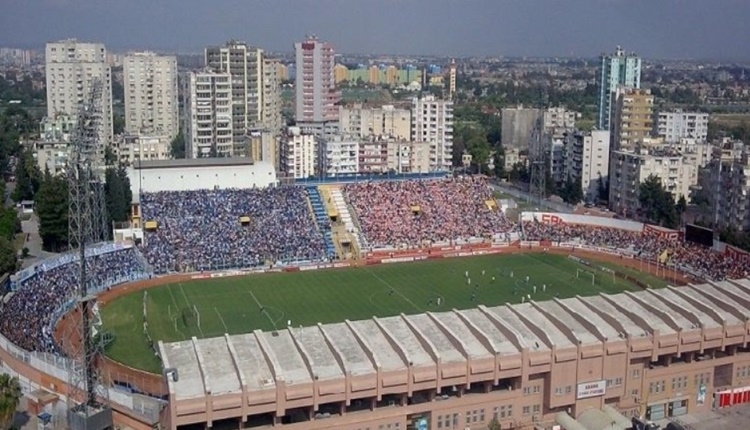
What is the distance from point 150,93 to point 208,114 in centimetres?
1440

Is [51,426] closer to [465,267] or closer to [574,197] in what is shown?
[465,267]

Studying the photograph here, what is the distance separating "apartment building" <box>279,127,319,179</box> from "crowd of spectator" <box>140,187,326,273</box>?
9.70 metres

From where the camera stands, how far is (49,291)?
30453 millimetres

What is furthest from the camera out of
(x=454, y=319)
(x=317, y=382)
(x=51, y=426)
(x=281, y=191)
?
(x=281, y=191)

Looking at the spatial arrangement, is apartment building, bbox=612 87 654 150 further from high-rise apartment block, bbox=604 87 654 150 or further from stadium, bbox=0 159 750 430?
stadium, bbox=0 159 750 430

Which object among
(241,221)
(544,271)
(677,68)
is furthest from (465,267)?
(677,68)

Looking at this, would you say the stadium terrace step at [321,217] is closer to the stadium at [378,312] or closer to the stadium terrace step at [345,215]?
the stadium at [378,312]

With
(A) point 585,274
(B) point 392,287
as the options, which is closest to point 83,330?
(B) point 392,287

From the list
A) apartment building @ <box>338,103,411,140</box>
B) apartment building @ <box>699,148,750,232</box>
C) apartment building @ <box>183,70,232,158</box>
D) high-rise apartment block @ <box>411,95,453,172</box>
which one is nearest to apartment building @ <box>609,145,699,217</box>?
apartment building @ <box>699,148,750,232</box>

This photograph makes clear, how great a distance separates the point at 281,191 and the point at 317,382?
86.2ft

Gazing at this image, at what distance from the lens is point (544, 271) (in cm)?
3775

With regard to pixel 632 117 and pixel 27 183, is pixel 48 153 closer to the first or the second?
pixel 27 183

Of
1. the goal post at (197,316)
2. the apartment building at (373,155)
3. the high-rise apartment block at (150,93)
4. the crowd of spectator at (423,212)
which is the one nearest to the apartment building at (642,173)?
the crowd of spectator at (423,212)

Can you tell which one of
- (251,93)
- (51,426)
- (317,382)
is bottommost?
(51,426)
